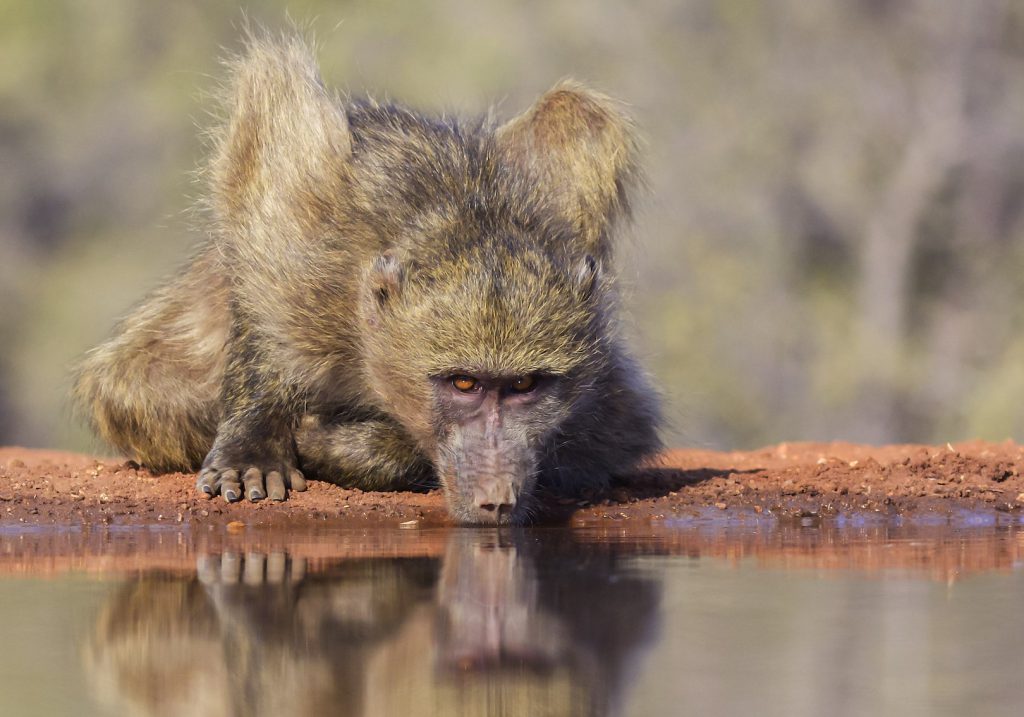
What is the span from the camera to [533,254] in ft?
20.9

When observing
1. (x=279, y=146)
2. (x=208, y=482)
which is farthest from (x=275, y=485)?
(x=279, y=146)

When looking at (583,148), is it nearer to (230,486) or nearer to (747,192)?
(230,486)

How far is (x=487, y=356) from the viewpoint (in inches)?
241

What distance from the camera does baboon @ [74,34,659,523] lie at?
20.4ft

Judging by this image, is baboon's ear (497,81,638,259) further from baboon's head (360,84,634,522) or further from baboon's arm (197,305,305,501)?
baboon's arm (197,305,305,501)

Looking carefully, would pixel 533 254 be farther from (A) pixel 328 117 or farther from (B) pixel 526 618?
(B) pixel 526 618

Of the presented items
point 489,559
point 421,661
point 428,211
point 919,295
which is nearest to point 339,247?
point 428,211

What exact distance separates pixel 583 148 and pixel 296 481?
6.43 ft

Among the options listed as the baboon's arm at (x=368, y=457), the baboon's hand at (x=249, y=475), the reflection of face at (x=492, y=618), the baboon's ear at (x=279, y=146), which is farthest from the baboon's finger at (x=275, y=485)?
the reflection of face at (x=492, y=618)

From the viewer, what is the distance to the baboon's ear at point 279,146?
267 inches

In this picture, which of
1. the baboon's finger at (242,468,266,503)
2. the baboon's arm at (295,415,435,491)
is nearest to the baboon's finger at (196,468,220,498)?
the baboon's finger at (242,468,266,503)

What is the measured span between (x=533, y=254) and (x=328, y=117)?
1153mm

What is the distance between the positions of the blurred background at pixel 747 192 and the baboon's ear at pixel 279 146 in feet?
41.3

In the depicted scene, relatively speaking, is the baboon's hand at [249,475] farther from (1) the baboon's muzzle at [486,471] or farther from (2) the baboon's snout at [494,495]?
(2) the baboon's snout at [494,495]
